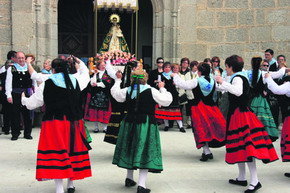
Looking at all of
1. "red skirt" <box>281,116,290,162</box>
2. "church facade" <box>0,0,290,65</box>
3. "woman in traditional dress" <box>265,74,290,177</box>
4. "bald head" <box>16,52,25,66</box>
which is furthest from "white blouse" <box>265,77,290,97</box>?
"church facade" <box>0,0,290,65</box>

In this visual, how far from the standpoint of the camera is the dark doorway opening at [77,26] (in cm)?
1349

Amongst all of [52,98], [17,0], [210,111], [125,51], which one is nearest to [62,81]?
[52,98]

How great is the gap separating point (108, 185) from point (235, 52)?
6840 millimetres

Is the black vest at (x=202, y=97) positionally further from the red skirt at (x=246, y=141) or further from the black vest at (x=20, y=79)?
the black vest at (x=20, y=79)

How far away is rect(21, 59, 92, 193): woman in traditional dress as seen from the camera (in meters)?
4.63

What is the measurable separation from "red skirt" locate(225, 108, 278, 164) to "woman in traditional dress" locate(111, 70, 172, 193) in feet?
2.83

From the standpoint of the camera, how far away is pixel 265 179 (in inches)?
225

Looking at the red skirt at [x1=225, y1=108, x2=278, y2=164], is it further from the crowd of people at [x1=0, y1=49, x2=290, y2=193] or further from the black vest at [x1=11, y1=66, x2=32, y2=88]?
the black vest at [x1=11, y1=66, x2=32, y2=88]

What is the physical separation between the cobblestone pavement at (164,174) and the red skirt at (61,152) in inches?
18.9

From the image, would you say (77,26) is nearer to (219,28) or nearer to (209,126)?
(219,28)

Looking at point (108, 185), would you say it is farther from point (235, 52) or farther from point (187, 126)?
point (235, 52)

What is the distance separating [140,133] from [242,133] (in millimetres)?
1204

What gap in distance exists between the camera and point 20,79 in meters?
8.30

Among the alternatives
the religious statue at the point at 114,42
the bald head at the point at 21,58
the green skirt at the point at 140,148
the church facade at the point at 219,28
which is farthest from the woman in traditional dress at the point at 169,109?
the green skirt at the point at 140,148
